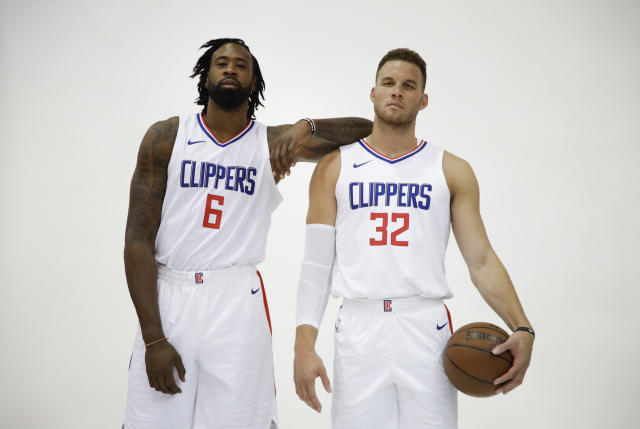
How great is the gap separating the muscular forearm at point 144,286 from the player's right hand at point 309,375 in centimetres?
49

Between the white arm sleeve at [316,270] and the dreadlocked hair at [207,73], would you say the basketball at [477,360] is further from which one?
the dreadlocked hair at [207,73]

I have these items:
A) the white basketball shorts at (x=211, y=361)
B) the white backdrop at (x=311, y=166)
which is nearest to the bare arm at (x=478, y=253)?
the white basketball shorts at (x=211, y=361)

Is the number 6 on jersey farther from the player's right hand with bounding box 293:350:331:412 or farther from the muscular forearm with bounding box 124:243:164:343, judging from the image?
the player's right hand with bounding box 293:350:331:412

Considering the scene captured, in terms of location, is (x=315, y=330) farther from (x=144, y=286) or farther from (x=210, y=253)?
(x=144, y=286)

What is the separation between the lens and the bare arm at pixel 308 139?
80.0 inches

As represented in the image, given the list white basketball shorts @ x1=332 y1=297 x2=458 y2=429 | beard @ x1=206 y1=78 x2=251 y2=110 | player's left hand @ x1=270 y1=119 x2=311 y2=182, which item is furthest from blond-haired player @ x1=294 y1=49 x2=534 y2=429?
beard @ x1=206 y1=78 x2=251 y2=110

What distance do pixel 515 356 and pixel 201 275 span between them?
106cm

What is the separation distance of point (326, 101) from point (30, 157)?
2044 millimetres

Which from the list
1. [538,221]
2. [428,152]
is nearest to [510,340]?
[428,152]

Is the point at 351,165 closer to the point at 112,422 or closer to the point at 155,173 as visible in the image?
A: the point at 155,173

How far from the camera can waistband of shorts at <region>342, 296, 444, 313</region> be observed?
1938 millimetres

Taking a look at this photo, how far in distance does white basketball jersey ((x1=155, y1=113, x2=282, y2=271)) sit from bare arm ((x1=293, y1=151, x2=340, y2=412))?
7.9 inches

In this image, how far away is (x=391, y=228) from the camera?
1.99m

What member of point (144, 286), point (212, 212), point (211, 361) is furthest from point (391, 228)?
point (144, 286)
